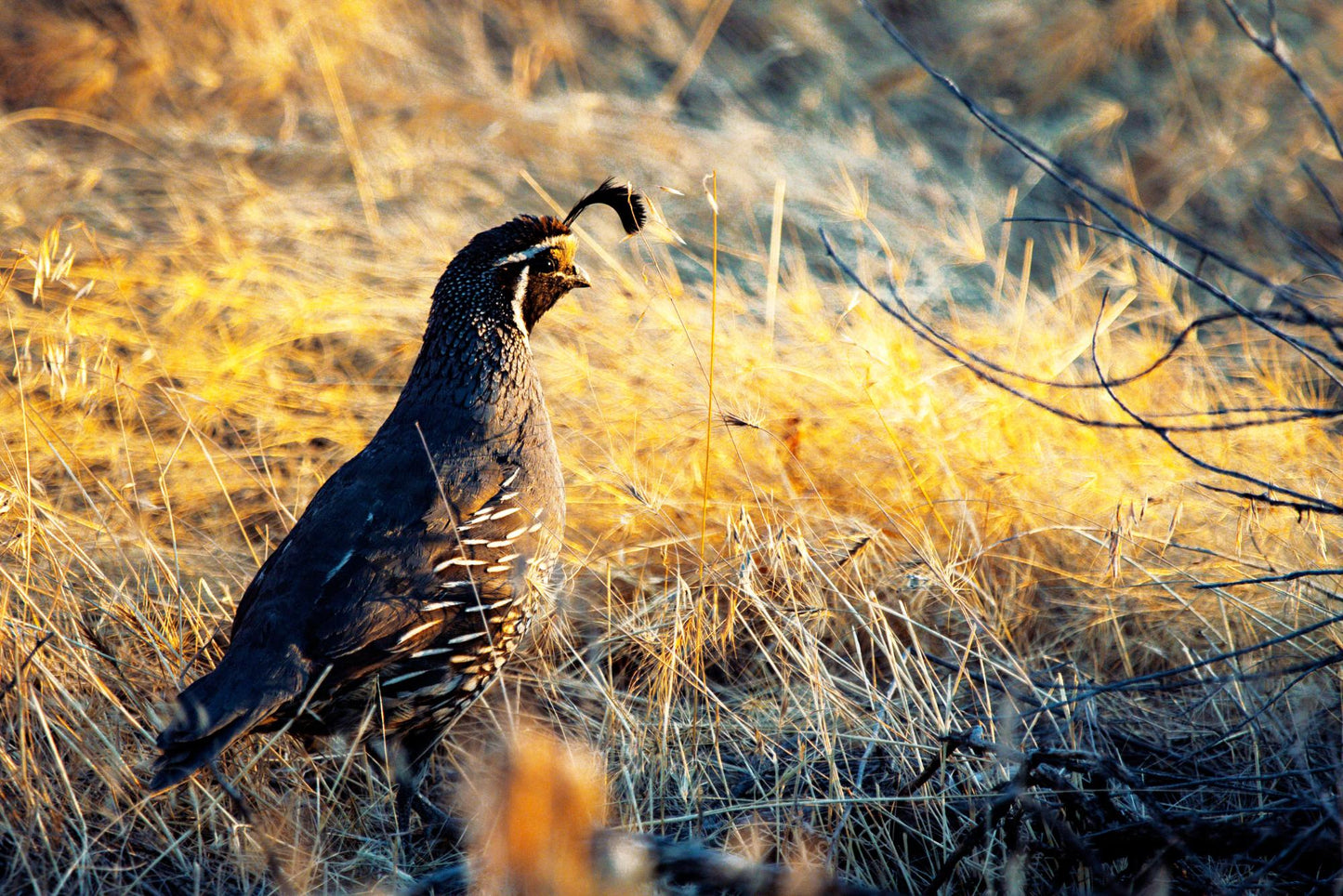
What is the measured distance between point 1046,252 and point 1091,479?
2792 millimetres

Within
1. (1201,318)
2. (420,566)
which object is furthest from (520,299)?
(1201,318)

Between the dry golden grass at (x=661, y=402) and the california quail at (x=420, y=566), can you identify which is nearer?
the california quail at (x=420, y=566)

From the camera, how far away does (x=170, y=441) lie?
12.3 feet

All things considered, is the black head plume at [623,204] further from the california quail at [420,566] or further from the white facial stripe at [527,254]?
the california quail at [420,566]

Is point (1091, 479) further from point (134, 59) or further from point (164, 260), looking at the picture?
point (134, 59)

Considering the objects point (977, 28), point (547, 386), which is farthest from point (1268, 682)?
point (977, 28)

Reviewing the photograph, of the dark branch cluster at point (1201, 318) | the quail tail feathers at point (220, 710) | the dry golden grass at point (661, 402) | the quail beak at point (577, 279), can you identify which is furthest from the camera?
the quail beak at point (577, 279)

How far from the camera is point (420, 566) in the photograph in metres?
2.47

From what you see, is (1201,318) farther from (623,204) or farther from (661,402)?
(661,402)

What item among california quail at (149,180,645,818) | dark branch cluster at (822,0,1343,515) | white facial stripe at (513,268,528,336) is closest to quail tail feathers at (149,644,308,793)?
california quail at (149,180,645,818)

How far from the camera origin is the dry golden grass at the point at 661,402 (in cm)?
251

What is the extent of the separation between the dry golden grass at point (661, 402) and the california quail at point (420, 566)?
23 cm

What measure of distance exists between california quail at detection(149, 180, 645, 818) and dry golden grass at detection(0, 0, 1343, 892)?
0.23 meters

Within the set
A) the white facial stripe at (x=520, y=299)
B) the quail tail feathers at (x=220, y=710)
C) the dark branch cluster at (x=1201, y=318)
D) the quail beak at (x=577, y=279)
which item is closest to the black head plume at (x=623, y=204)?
the quail beak at (x=577, y=279)
